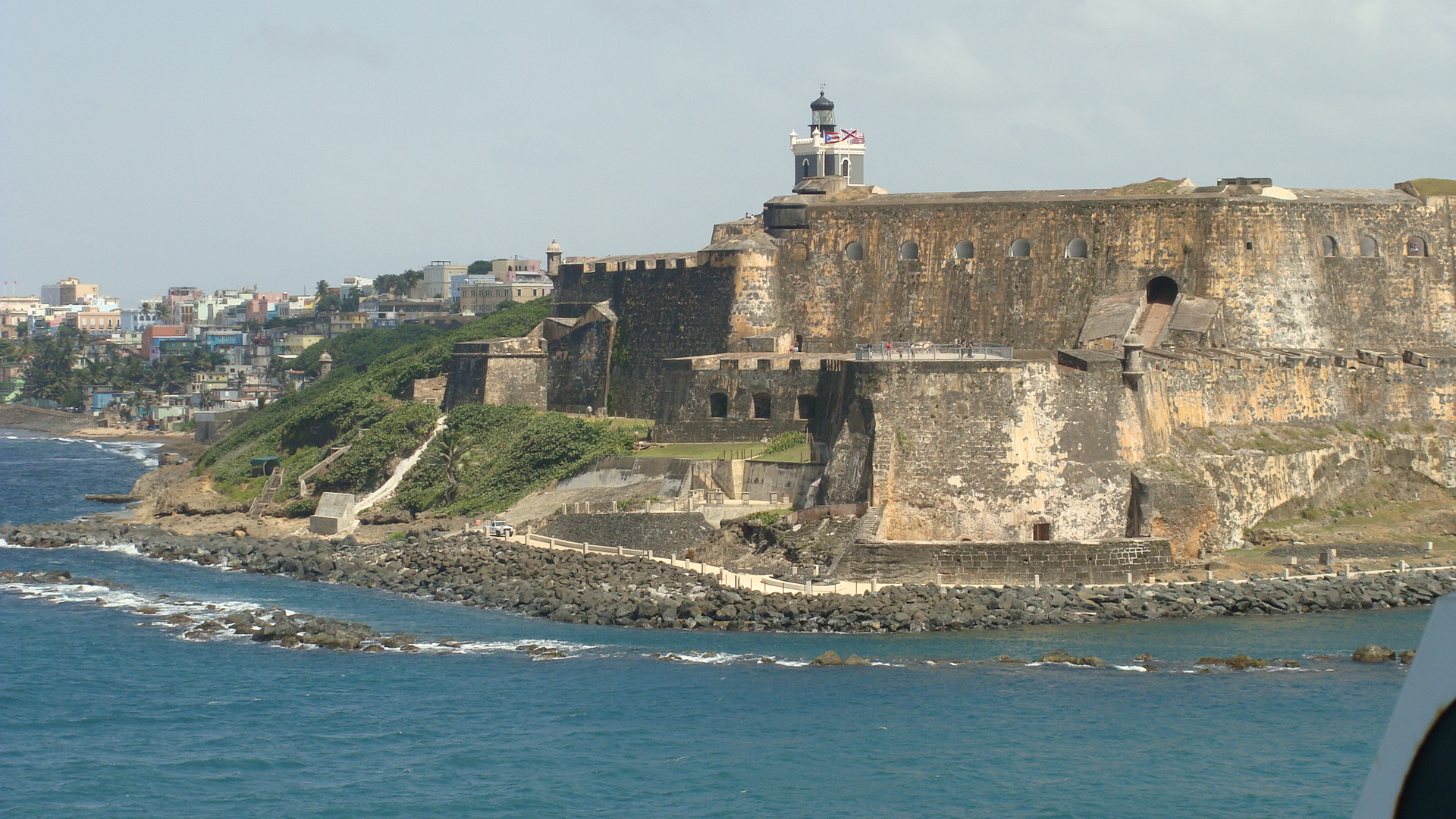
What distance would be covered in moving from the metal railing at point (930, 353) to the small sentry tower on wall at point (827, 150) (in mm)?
26261

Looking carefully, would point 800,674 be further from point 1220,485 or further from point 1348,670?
point 1220,485

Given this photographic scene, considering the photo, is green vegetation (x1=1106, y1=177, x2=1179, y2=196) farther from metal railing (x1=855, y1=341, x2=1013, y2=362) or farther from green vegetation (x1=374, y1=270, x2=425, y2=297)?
green vegetation (x1=374, y1=270, x2=425, y2=297)

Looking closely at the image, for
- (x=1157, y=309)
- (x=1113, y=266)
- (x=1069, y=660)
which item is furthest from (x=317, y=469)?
(x=1069, y=660)

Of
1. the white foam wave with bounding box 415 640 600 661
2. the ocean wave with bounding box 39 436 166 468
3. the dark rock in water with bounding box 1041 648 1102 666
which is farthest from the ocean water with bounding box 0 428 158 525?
the dark rock in water with bounding box 1041 648 1102 666

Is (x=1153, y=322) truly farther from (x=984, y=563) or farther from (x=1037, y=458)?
(x=984, y=563)

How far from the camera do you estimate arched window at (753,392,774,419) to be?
39.3 meters

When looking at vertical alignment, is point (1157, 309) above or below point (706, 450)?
above

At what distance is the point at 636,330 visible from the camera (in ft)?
149

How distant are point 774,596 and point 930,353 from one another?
7.36m

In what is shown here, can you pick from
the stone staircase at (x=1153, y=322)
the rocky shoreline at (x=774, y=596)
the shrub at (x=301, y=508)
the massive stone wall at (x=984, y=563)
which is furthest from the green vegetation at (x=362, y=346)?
the massive stone wall at (x=984, y=563)

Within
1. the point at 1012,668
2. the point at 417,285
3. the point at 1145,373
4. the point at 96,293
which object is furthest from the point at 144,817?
the point at 96,293

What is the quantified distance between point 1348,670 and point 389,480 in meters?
26.4

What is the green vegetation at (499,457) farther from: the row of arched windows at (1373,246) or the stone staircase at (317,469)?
the row of arched windows at (1373,246)

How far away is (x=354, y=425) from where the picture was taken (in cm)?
4956
